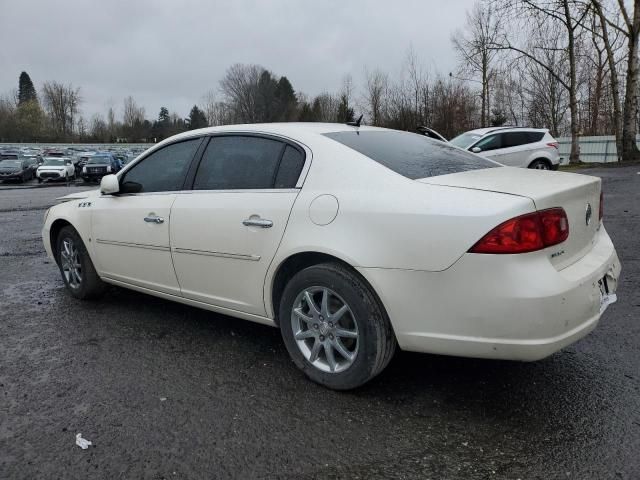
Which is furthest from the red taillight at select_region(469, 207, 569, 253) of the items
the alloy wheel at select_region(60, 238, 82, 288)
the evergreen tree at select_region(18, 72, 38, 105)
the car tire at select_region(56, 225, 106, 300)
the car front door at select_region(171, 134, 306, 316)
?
the evergreen tree at select_region(18, 72, 38, 105)

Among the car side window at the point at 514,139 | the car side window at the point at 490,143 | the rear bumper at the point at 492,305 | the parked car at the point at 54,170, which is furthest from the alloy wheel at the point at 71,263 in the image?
the parked car at the point at 54,170

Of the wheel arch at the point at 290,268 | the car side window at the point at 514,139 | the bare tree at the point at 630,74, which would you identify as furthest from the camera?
the bare tree at the point at 630,74

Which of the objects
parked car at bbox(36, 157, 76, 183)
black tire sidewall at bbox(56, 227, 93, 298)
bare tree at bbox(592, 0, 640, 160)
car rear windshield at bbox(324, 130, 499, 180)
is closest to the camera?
car rear windshield at bbox(324, 130, 499, 180)

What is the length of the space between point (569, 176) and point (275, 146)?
182cm

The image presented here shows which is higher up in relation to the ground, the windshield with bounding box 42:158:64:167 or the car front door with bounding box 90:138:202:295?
the windshield with bounding box 42:158:64:167

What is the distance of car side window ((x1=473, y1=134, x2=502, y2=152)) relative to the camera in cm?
1529

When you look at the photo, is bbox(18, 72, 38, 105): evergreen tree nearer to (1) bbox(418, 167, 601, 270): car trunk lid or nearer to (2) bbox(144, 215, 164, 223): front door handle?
(2) bbox(144, 215, 164, 223): front door handle

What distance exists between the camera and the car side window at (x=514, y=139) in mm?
15586

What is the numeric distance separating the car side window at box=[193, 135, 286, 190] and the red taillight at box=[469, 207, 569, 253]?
142 centimetres

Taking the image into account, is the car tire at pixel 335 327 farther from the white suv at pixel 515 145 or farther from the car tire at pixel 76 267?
the white suv at pixel 515 145

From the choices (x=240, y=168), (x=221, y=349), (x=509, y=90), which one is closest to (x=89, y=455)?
(x=221, y=349)

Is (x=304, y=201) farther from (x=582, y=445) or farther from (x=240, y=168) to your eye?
(x=582, y=445)

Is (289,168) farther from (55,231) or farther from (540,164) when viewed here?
(540,164)

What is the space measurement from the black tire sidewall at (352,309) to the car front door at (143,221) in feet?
4.20
